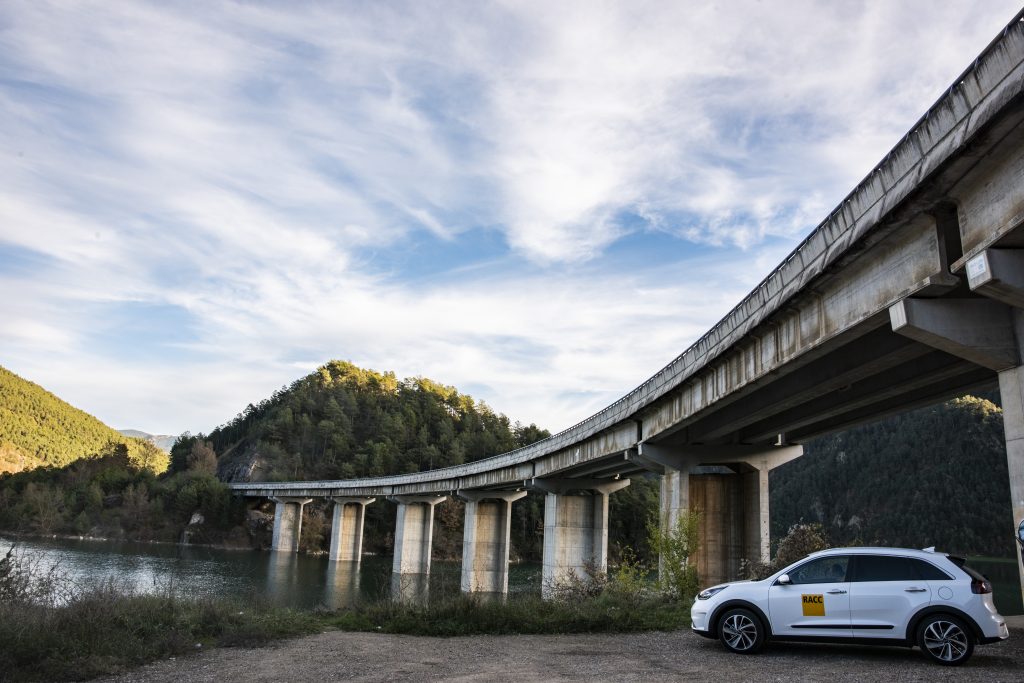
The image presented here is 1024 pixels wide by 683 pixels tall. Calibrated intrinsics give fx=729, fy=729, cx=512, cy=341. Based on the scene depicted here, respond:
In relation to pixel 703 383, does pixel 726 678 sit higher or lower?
lower

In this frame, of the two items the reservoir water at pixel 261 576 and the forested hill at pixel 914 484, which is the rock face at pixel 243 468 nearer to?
the reservoir water at pixel 261 576

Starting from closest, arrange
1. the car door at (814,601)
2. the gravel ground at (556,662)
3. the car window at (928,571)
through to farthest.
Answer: the gravel ground at (556,662), the car window at (928,571), the car door at (814,601)

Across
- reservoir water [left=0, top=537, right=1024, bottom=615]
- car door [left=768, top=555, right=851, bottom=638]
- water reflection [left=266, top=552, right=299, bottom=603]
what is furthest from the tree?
car door [left=768, top=555, right=851, bottom=638]

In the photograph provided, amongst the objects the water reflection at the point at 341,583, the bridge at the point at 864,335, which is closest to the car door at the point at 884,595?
the bridge at the point at 864,335

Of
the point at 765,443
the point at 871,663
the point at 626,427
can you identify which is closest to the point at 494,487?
the point at 626,427

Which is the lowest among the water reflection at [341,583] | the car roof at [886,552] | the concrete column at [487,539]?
the water reflection at [341,583]

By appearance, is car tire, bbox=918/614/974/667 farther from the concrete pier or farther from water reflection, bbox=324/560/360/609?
water reflection, bbox=324/560/360/609

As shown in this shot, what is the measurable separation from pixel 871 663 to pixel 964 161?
23.9 ft

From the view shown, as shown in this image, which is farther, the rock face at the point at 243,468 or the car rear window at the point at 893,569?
the rock face at the point at 243,468

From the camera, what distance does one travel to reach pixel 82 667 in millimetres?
9734

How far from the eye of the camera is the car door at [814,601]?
1120 centimetres

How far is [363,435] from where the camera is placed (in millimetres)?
144875

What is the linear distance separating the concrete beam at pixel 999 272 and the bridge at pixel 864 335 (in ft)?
0.08

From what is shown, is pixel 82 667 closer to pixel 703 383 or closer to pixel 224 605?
pixel 224 605
